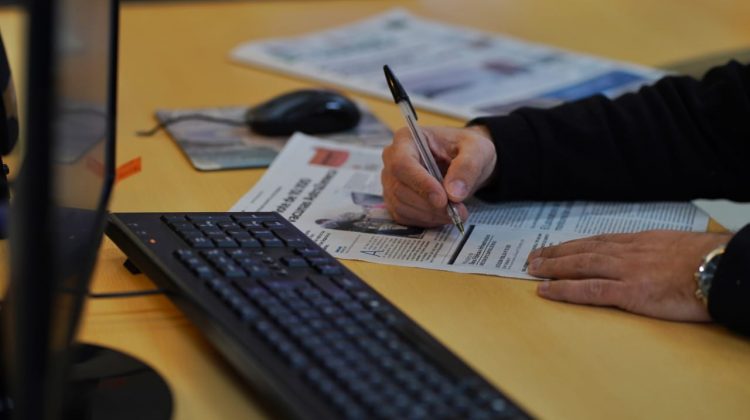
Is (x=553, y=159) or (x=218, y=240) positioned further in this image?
(x=553, y=159)

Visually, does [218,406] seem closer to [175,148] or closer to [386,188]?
[386,188]

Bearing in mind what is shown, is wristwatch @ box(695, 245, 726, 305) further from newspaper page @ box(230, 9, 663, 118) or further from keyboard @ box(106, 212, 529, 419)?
newspaper page @ box(230, 9, 663, 118)

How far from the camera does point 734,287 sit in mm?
807

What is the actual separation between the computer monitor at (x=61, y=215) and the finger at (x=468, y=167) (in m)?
0.38

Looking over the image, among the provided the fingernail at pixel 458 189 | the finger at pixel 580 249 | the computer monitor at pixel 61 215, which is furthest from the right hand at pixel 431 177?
the computer monitor at pixel 61 215

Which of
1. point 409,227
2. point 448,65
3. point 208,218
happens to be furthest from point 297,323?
point 448,65

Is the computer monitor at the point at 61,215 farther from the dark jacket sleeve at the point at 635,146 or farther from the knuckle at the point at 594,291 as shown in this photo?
the dark jacket sleeve at the point at 635,146

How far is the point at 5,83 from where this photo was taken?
3.15 ft

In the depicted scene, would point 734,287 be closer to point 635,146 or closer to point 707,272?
point 707,272

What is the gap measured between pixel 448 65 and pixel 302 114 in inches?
14.6

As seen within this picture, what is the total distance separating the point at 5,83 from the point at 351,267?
1.22 ft

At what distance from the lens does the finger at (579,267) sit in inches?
34.4

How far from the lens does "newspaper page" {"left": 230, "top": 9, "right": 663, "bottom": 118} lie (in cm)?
144

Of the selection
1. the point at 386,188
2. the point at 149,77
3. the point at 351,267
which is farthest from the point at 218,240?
the point at 149,77
